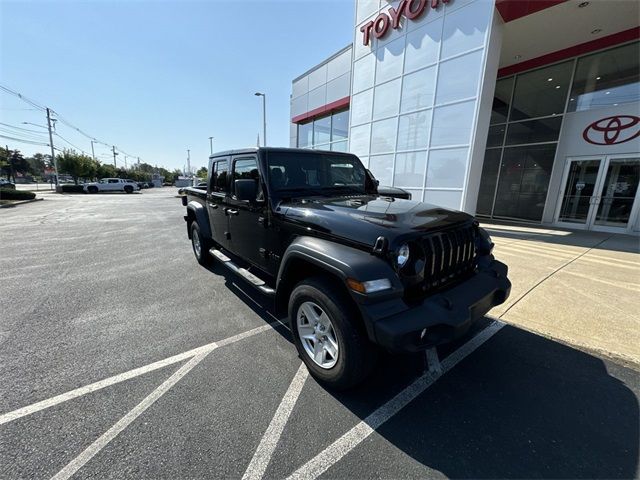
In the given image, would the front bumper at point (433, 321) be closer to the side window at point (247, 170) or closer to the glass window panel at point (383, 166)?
the side window at point (247, 170)

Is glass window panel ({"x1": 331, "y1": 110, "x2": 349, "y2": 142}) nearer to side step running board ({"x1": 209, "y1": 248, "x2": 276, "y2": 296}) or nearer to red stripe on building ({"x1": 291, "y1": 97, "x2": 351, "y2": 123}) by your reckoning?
red stripe on building ({"x1": 291, "y1": 97, "x2": 351, "y2": 123})

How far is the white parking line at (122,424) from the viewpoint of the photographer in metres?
1.67

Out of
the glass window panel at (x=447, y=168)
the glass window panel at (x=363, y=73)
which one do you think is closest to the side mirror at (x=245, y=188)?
the glass window panel at (x=447, y=168)

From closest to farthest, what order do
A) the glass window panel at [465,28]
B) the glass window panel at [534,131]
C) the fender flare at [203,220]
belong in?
1. the fender flare at [203,220]
2. the glass window panel at [465,28]
3. the glass window panel at [534,131]

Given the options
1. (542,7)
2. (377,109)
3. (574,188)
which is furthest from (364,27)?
(574,188)

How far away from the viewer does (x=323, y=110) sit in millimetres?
15945

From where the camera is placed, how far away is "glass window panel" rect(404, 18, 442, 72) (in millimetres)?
8922

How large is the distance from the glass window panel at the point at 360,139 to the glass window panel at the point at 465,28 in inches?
147

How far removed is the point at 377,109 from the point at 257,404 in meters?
11.5

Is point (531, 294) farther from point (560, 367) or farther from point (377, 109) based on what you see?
point (377, 109)

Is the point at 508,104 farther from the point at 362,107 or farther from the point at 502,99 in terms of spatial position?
the point at 362,107

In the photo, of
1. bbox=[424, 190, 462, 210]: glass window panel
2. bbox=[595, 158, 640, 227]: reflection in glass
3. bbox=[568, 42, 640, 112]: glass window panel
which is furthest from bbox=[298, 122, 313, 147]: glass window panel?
bbox=[595, 158, 640, 227]: reflection in glass

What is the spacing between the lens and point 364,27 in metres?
11.1

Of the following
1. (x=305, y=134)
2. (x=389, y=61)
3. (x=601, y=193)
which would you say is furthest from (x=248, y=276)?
(x=305, y=134)
